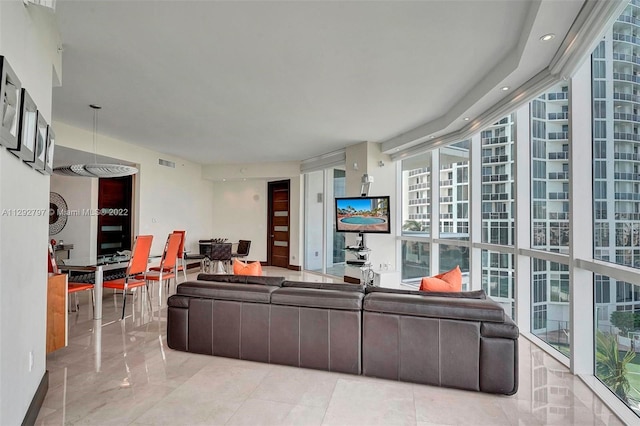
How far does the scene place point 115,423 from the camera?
7.19ft

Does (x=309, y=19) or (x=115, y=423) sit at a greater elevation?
(x=309, y=19)

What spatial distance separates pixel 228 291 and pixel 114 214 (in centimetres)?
585

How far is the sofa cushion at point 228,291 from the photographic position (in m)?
3.13

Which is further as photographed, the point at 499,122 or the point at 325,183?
the point at 325,183

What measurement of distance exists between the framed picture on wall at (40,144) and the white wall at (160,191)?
12.4ft

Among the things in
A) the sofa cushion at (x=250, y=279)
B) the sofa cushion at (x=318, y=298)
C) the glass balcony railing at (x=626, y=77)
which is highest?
the glass balcony railing at (x=626, y=77)

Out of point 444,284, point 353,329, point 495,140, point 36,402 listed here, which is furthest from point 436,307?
point 495,140

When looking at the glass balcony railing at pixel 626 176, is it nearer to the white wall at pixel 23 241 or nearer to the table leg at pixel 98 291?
the white wall at pixel 23 241

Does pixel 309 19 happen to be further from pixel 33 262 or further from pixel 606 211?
pixel 606 211

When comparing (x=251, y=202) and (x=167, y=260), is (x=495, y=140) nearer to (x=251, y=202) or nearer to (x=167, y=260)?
(x=167, y=260)

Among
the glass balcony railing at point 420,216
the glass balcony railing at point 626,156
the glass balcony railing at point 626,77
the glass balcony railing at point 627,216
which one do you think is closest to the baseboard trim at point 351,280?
the glass balcony railing at point 420,216

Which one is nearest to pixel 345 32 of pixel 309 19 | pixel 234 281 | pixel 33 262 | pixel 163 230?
pixel 309 19

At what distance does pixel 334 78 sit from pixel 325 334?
8.61ft

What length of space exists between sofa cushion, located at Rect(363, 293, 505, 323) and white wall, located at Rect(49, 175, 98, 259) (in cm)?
677
